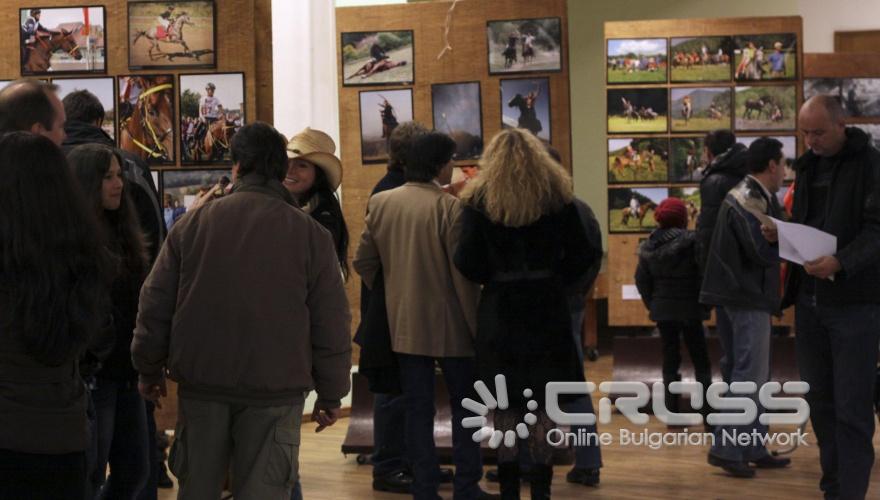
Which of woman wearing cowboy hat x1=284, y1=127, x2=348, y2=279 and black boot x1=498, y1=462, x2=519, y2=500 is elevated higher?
woman wearing cowboy hat x1=284, y1=127, x2=348, y2=279

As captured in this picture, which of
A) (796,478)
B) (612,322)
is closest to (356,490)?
(796,478)

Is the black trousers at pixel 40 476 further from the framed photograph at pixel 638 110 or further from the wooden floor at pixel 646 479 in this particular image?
the framed photograph at pixel 638 110

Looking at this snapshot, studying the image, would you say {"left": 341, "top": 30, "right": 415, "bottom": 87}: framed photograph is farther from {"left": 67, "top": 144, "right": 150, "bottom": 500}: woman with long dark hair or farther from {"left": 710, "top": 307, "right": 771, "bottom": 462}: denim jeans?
{"left": 67, "top": 144, "right": 150, "bottom": 500}: woman with long dark hair

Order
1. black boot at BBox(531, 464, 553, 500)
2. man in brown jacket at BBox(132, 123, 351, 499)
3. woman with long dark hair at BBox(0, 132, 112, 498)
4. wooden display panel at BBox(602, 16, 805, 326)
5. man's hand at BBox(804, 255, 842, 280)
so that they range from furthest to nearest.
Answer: wooden display panel at BBox(602, 16, 805, 326) → black boot at BBox(531, 464, 553, 500) → man's hand at BBox(804, 255, 842, 280) → man in brown jacket at BBox(132, 123, 351, 499) → woman with long dark hair at BBox(0, 132, 112, 498)

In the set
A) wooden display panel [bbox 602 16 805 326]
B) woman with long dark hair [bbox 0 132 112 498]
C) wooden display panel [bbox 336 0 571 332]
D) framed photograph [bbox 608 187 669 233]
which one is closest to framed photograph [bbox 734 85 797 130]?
wooden display panel [bbox 602 16 805 326]

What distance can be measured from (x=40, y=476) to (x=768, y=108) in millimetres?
9223

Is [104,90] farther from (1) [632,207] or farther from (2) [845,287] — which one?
(1) [632,207]

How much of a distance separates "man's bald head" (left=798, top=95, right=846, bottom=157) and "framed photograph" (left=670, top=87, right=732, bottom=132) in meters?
6.05

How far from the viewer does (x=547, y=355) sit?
552cm

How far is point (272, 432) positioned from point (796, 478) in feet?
12.6

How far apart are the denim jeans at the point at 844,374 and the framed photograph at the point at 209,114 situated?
11.7 ft

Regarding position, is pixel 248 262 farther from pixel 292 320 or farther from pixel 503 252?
pixel 503 252

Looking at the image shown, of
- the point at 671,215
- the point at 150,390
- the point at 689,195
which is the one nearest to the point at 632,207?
the point at 689,195

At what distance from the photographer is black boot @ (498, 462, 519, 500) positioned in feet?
19.1
